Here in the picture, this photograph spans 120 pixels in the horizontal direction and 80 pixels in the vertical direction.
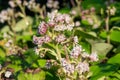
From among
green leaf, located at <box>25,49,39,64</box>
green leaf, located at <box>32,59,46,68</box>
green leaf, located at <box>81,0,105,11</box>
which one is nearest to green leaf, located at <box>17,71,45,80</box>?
green leaf, located at <box>32,59,46,68</box>

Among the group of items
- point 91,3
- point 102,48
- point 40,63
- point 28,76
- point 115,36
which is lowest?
point 28,76

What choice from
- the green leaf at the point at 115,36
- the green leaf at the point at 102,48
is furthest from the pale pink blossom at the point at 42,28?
the green leaf at the point at 115,36

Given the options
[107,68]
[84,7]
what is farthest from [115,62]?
[84,7]

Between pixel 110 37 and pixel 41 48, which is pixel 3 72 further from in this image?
pixel 110 37

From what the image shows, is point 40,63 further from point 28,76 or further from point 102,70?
point 102,70

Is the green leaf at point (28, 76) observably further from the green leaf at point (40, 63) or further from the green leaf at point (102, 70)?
the green leaf at point (40, 63)

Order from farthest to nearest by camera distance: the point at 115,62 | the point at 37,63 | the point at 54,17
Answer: the point at 37,63 → the point at 115,62 → the point at 54,17

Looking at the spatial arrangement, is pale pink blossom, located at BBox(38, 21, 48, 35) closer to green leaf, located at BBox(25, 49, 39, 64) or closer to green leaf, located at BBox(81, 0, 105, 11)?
green leaf, located at BBox(25, 49, 39, 64)

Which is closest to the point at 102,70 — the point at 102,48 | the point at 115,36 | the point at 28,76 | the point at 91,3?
the point at 28,76

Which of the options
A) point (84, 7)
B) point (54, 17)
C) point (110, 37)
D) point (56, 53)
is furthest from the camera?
point (84, 7)

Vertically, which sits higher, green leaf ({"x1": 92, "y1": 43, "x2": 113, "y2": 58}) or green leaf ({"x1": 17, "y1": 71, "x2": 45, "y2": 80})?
green leaf ({"x1": 92, "y1": 43, "x2": 113, "y2": 58})

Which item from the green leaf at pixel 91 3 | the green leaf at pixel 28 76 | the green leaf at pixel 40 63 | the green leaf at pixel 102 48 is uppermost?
the green leaf at pixel 91 3
